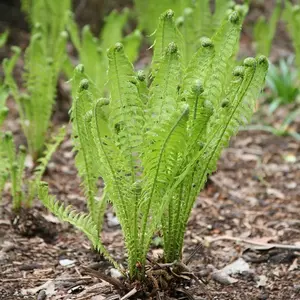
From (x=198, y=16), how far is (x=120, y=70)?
145cm

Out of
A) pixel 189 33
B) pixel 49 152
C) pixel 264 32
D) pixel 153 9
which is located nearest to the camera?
pixel 49 152

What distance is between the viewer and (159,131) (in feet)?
5.44

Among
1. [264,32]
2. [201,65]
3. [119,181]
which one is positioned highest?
[264,32]

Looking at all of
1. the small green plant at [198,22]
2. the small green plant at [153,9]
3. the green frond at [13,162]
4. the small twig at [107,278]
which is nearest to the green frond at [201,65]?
the small twig at [107,278]

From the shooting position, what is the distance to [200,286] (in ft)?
6.57

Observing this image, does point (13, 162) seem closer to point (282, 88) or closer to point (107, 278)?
point (107, 278)

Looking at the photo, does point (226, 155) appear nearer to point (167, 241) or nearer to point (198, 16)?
point (198, 16)

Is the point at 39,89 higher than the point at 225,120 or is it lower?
higher

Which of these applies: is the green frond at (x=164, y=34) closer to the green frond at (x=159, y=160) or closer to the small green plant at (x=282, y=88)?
the green frond at (x=159, y=160)

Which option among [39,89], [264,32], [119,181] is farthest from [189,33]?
[119,181]

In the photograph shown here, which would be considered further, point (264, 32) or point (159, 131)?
point (264, 32)

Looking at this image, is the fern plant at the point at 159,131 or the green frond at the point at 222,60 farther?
the green frond at the point at 222,60

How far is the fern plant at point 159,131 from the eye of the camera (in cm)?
172

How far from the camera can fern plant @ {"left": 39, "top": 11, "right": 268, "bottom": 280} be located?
1.72m
